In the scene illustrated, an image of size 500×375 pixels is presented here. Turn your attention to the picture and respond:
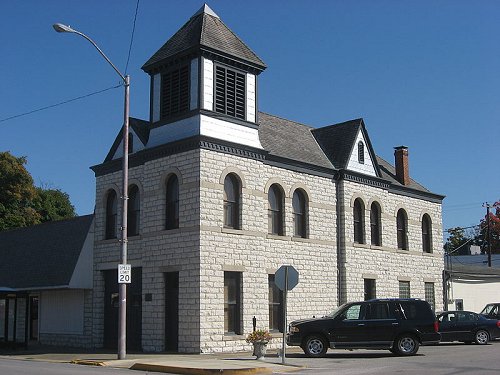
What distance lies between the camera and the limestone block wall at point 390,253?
30.2 meters

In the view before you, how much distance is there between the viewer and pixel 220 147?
2522 cm

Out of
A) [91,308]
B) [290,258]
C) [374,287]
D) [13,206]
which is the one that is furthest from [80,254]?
[13,206]

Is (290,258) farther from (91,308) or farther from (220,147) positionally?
(91,308)

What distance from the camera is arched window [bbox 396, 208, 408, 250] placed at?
3400cm

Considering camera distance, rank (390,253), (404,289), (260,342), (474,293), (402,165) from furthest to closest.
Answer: (474,293), (402,165), (404,289), (390,253), (260,342)

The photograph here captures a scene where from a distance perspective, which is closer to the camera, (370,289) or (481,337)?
(481,337)

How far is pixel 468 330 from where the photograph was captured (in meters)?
27.5

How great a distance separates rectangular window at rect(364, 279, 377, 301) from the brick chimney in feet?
19.9

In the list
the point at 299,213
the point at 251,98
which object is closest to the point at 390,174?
the point at 299,213

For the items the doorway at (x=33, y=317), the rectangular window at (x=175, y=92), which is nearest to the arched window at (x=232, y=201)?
the rectangular window at (x=175, y=92)

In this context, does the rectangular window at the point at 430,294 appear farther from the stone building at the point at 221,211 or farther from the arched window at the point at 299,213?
the arched window at the point at 299,213

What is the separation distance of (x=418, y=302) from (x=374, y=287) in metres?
8.66

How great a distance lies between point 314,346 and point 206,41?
11403 millimetres

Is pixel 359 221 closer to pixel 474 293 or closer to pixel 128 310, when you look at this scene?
pixel 128 310
